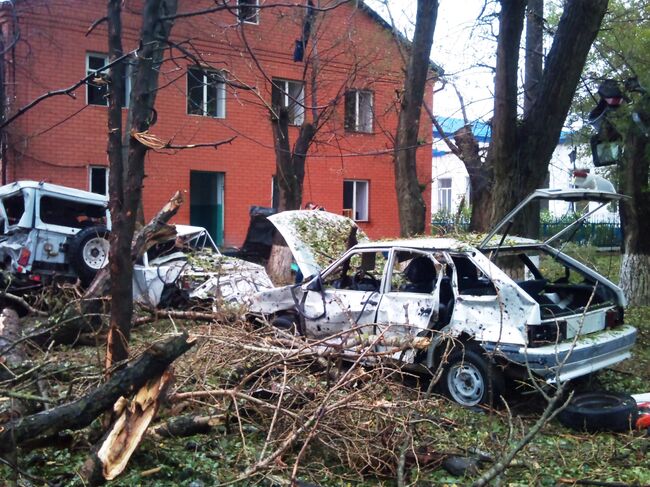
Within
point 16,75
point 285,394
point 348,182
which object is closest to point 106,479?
point 285,394

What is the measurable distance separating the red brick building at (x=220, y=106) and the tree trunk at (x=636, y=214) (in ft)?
17.8

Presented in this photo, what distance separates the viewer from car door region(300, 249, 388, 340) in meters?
7.49

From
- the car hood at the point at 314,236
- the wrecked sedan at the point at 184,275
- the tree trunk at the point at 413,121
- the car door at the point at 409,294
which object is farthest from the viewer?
the tree trunk at the point at 413,121

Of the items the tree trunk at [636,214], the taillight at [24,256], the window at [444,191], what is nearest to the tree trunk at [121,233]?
the taillight at [24,256]

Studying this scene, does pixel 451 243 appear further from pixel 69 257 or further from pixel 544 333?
pixel 69 257

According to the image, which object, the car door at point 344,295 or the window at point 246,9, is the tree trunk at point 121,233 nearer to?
the window at point 246,9

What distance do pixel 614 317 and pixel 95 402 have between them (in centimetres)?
510

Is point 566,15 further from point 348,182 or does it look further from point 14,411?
point 348,182

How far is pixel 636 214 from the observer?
1172cm

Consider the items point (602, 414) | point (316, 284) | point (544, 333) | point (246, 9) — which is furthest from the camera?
point (246, 9)

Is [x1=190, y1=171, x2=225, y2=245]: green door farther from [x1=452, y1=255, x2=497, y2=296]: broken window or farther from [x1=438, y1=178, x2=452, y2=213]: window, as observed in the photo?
[x1=438, y1=178, x2=452, y2=213]: window

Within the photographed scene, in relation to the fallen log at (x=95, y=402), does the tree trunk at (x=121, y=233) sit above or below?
above

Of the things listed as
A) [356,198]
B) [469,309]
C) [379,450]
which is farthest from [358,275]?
[356,198]

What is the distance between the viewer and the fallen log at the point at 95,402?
426 cm
